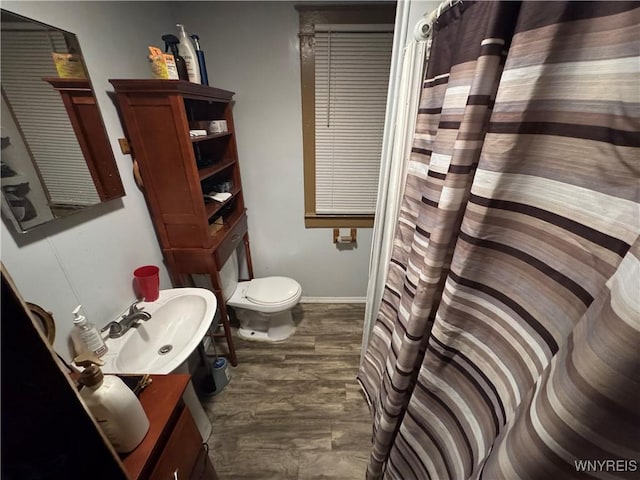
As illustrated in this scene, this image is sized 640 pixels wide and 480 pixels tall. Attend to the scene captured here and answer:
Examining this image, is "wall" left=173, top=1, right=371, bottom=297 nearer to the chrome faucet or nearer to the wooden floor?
the wooden floor

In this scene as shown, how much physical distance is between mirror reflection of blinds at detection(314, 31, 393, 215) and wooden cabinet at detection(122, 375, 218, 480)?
4.84 ft

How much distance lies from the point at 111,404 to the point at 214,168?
1253 millimetres

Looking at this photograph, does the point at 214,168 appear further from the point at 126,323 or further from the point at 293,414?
the point at 293,414

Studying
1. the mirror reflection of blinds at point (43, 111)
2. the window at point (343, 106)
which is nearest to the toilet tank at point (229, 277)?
the window at point (343, 106)

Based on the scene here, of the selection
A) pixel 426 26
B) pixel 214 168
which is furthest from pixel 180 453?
pixel 426 26

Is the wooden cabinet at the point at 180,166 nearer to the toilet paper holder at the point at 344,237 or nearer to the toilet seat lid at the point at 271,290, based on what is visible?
the toilet seat lid at the point at 271,290

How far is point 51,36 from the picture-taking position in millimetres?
791

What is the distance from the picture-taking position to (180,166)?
1170 mm

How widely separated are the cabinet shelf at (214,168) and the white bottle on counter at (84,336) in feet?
2.53

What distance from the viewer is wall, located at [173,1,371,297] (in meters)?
1.49

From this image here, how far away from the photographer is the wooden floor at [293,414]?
1.18 metres

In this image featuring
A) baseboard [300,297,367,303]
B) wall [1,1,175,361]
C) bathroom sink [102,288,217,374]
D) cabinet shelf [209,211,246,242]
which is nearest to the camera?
wall [1,1,175,361]

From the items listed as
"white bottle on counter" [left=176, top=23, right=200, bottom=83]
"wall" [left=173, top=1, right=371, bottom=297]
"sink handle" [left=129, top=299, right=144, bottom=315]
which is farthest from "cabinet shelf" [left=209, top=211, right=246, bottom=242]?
"white bottle on counter" [left=176, top=23, right=200, bottom=83]

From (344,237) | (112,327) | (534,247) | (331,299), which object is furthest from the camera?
(331,299)
